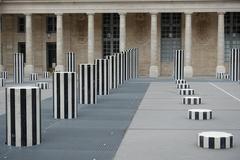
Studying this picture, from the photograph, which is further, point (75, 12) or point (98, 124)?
point (75, 12)

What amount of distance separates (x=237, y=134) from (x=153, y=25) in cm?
3632

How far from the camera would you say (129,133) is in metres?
12.8

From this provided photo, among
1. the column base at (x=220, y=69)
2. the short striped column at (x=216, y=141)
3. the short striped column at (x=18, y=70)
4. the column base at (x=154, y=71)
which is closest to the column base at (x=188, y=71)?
the column base at (x=220, y=69)

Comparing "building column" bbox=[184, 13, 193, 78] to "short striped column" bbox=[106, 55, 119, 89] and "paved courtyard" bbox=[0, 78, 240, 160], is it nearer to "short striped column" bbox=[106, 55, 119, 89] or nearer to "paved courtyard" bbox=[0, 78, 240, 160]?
"short striped column" bbox=[106, 55, 119, 89]

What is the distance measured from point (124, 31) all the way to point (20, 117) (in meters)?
38.3

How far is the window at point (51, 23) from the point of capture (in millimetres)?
53781

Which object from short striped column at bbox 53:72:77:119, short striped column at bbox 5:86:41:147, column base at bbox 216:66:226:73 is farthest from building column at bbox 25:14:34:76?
short striped column at bbox 5:86:41:147

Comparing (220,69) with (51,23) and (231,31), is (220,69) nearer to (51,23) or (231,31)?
(231,31)

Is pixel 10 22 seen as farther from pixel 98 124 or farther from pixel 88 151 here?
pixel 88 151

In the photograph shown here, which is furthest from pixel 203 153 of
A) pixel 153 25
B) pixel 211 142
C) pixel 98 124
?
pixel 153 25

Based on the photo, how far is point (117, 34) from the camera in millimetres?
53062

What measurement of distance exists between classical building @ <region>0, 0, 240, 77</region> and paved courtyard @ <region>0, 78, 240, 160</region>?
28.5m

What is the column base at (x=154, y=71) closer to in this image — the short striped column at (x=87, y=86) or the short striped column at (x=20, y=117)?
the short striped column at (x=87, y=86)

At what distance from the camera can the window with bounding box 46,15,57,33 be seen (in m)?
53.8
